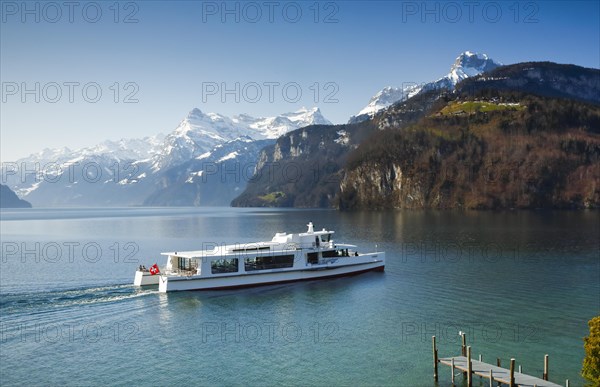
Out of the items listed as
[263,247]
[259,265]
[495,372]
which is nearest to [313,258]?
[263,247]

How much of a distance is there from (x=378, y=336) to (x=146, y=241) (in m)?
112

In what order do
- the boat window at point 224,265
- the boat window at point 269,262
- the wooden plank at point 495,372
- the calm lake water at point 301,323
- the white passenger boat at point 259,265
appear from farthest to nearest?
1. the boat window at point 269,262
2. the boat window at point 224,265
3. the white passenger boat at point 259,265
4. the calm lake water at point 301,323
5. the wooden plank at point 495,372

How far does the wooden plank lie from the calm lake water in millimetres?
1439

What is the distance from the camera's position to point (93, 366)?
44406mm

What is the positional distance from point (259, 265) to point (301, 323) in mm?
22240

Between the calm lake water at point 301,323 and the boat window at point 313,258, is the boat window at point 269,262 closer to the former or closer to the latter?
the boat window at point 313,258

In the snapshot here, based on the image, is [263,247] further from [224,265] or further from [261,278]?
[224,265]

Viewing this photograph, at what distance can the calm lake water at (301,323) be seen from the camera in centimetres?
4291

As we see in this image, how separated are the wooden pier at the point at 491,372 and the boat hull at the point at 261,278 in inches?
1586

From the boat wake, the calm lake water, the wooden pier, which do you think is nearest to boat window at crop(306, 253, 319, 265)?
the calm lake water

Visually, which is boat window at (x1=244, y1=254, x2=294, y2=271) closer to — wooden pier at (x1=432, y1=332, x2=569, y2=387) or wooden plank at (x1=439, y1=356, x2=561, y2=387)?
wooden pier at (x1=432, y1=332, x2=569, y2=387)

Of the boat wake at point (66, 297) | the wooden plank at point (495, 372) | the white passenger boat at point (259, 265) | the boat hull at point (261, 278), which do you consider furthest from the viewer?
the white passenger boat at point (259, 265)

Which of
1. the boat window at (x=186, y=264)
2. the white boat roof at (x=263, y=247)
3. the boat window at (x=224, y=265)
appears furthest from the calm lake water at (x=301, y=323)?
the white boat roof at (x=263, y=247)

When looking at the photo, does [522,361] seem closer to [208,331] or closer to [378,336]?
[378,336]
